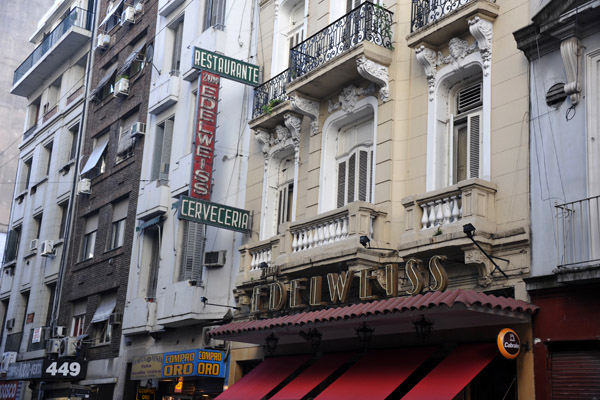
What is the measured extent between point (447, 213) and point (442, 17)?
3.70 metres

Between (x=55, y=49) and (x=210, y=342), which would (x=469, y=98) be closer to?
(x=210, y=342)

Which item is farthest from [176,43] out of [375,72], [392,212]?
[392,212]

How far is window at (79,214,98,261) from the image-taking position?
28781 millimetres

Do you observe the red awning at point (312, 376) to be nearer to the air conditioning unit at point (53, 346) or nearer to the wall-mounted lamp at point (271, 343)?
the wall-mounted lamp at point (271, 343)

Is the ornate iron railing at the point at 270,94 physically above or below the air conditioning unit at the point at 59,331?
above

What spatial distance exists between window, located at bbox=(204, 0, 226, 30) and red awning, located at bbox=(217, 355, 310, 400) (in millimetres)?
10048

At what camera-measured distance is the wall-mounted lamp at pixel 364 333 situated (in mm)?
14492

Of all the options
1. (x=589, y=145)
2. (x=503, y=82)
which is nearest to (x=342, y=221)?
(x=503, y=82)

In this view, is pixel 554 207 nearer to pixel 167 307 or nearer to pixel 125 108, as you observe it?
pixel 167 307

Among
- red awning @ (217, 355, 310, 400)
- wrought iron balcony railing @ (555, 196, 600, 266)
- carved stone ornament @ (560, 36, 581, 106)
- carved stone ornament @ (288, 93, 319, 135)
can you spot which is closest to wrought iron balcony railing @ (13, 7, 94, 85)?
carved stone ornament @ (288, 93, 319, 135)

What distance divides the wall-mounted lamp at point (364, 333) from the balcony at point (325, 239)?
127cm

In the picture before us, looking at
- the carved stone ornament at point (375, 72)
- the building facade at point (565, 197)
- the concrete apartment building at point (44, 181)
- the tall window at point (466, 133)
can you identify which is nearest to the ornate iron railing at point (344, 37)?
the carved stone ornament at point (375, 72)

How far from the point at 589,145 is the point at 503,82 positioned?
2.30m

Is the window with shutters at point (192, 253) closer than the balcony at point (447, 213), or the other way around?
the balcony at point (447, 213)
